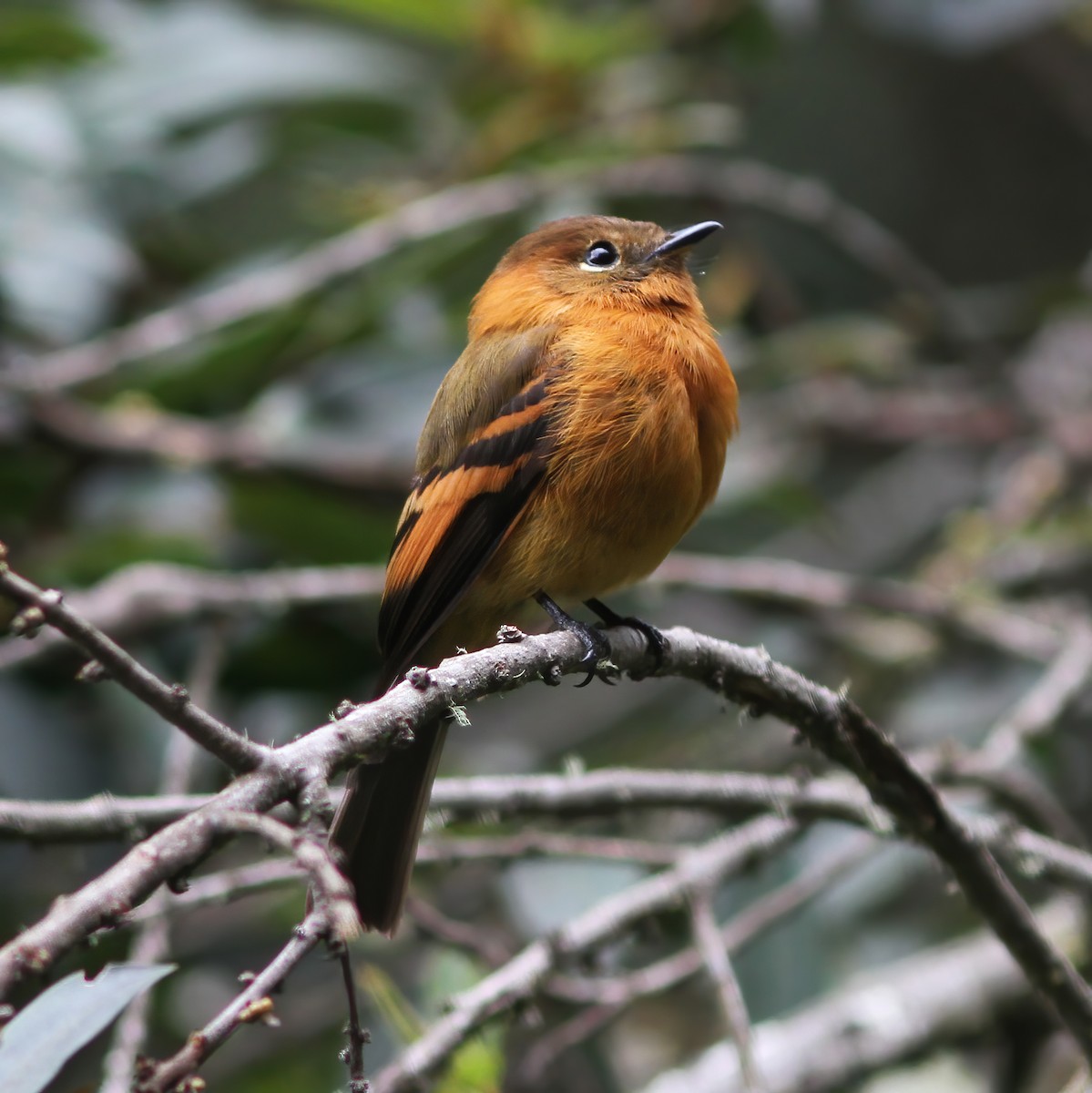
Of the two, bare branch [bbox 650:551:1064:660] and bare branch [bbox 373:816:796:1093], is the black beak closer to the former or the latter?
bare branch [bbox 650:551:1064:660]

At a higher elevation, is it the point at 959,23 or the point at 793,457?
the point at 959,23

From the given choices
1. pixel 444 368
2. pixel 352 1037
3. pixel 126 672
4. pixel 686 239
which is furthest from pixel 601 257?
pixel 352 1037

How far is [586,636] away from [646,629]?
12cm

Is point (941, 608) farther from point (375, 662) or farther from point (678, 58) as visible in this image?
point (678, 58)

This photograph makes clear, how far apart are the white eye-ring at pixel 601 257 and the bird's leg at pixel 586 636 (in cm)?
107

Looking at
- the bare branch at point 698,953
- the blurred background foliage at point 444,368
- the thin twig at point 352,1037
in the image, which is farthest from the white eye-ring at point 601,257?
the thin twig at point 352,1037

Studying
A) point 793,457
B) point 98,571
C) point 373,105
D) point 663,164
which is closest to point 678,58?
point 663,164

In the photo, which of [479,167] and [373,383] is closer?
[373,383]

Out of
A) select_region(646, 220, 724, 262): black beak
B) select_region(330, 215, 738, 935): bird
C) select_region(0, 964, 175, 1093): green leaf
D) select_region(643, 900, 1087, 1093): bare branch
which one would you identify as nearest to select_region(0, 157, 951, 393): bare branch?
select_region(646, 220, 724, 262): black beak

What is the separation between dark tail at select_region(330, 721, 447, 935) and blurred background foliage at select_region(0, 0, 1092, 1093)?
65 cm

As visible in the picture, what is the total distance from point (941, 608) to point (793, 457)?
5.66 ft

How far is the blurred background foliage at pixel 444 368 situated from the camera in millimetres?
4172

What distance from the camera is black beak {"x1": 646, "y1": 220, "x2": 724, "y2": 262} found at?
139 inches

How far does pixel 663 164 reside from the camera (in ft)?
16.3
